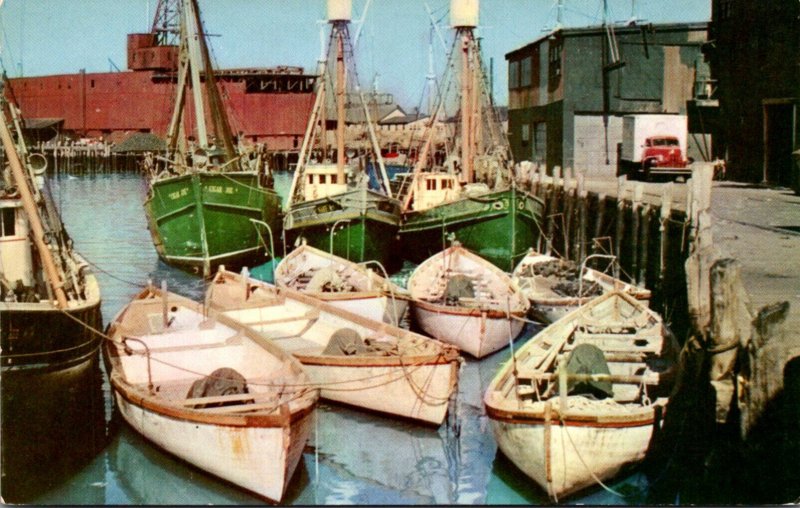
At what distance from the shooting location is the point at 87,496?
990cm

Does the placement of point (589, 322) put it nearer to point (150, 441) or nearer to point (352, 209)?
point (150, 441)

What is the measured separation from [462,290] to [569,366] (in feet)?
20.2

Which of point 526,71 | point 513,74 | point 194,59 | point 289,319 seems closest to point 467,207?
point 194,59

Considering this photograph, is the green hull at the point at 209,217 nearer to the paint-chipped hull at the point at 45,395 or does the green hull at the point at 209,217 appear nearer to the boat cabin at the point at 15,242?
the boat cabin at the point at 15,242

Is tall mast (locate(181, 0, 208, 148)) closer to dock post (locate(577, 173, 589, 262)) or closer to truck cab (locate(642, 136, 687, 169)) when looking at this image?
dock post (locate(577, 173, 589, 262))

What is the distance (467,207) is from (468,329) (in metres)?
8.47

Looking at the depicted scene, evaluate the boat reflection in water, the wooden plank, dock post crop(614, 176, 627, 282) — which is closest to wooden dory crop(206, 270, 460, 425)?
the boat reflection in water

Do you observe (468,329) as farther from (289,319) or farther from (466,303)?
(289,319)

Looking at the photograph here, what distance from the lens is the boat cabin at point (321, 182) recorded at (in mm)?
25047

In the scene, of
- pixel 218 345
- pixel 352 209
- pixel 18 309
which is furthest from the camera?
pixel 352 209

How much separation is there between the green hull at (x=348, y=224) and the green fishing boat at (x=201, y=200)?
1.22 metres

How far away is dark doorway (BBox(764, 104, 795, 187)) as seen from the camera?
2375 cm

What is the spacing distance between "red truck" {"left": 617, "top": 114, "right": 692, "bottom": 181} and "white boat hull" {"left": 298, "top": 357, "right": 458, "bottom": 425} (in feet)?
Answer: 63.7

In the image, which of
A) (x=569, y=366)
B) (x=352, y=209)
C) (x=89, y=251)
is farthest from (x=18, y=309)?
(x=89, y=251)
